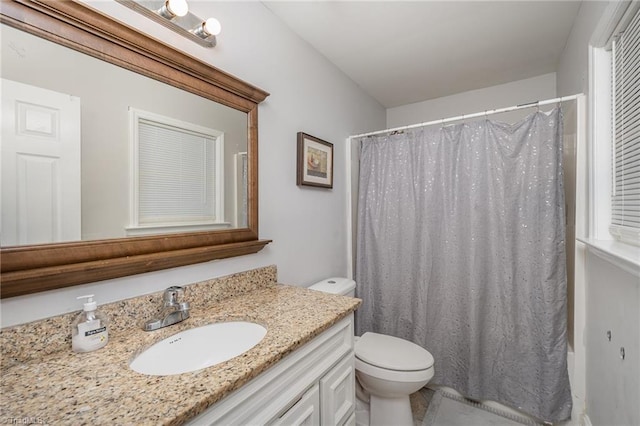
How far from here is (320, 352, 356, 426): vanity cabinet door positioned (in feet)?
3.34

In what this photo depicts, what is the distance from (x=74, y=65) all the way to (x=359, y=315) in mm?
2112

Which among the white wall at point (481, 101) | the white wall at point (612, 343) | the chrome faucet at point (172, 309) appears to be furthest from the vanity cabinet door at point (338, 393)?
the white wall at point (481, 101)

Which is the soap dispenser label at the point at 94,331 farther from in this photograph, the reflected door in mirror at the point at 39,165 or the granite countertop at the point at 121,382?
the reflected door in mirror at the point at 39,165

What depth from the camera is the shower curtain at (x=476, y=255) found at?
1.55m

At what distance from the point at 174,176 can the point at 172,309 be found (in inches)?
19.5

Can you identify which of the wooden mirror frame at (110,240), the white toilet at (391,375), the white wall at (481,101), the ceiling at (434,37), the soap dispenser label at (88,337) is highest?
the ceiling at (434,37)

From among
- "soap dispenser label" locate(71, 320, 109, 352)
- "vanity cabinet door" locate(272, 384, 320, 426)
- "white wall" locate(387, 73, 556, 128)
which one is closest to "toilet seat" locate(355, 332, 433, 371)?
"vanity cabinet door" locate(272, 384, 320, 426)

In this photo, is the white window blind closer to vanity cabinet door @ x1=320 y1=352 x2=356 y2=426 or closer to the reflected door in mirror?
the reflected door in mirror

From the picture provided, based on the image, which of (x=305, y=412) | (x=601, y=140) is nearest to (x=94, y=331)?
(x=305, y=412)

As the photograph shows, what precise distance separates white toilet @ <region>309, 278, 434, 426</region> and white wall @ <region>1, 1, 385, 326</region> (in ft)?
1.88

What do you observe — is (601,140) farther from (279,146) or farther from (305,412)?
(305,412)

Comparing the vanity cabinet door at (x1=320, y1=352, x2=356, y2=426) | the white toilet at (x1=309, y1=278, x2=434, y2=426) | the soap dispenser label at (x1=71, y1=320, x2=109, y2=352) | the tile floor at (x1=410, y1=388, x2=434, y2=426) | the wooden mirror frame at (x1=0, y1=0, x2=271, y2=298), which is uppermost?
the wooden mirror frame at (x1=0, y1=0, x2=271, y2=298)

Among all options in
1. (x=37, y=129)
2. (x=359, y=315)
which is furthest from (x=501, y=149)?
(x=37, y=129)

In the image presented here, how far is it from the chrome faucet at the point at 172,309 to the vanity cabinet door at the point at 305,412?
48 centimetres
